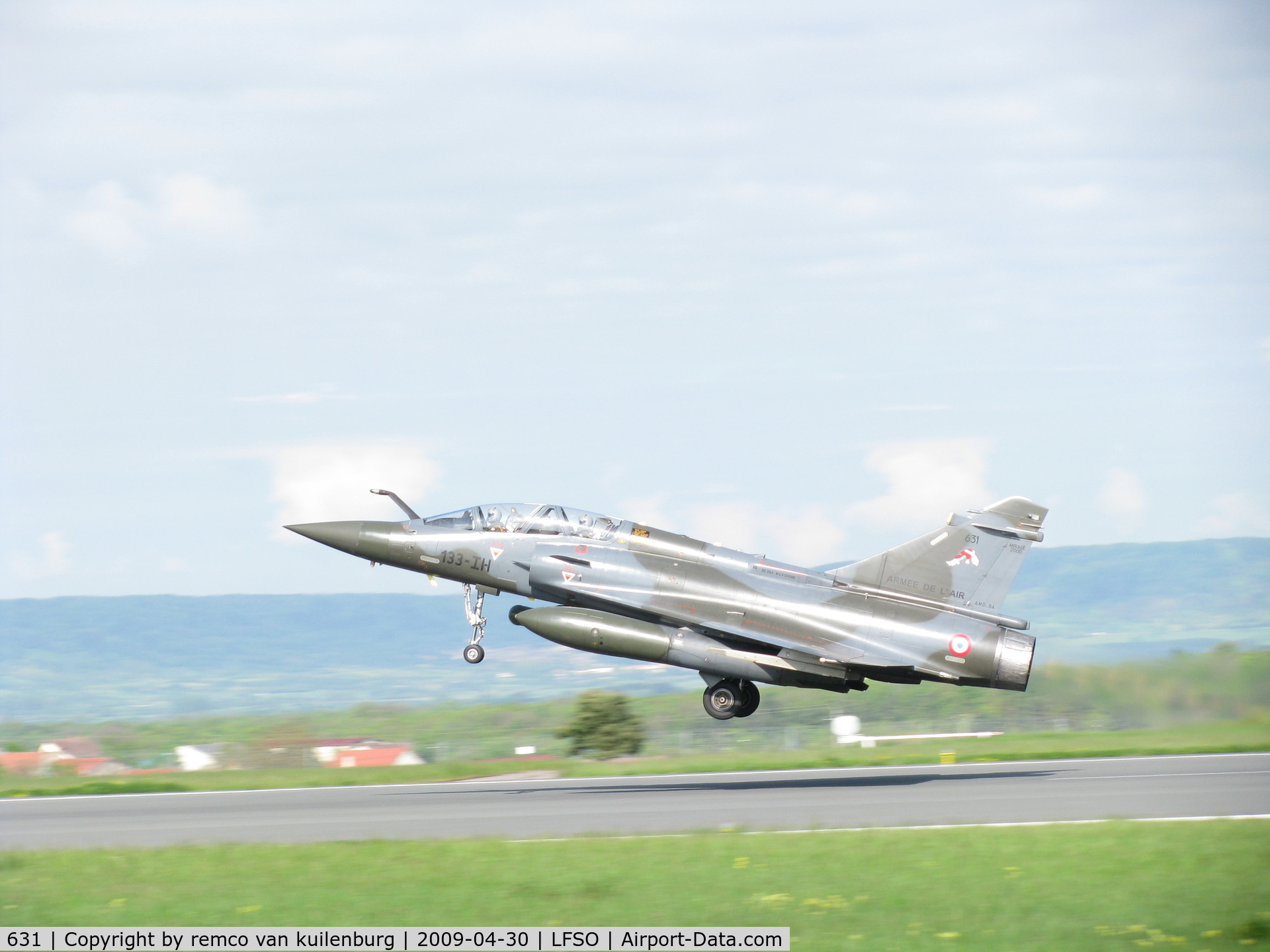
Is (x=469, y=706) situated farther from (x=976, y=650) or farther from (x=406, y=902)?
(x=406, y=902)

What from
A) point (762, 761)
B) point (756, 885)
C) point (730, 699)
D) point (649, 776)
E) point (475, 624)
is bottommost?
point (756, 885)

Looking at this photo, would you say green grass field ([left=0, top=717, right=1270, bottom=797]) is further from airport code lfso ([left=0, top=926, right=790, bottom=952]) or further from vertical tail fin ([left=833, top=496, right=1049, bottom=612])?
airport code lfso ([left=0, top=926, right=790, bottom=952])

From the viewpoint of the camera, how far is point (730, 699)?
23516 mm

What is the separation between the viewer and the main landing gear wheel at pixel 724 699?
2344cm

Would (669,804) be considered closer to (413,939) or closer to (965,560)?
(965,560)

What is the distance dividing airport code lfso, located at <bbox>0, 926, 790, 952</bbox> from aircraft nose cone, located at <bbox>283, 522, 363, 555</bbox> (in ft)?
45.5

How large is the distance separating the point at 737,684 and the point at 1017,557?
6.02 metres

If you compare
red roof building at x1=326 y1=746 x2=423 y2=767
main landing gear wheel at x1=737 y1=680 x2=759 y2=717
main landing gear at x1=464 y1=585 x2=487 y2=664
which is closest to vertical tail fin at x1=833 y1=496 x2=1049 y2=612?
main landing gear wheel at x1=737 y1=680 x2=759 y2=717

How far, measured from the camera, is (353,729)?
71750 millimetres

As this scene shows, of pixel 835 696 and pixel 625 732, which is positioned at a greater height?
pixel 835 696

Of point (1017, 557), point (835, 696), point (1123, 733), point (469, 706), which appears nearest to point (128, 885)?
point (1017, 557)

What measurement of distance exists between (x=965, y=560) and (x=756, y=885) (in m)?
12.8

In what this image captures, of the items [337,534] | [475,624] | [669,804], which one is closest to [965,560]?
[669,804]

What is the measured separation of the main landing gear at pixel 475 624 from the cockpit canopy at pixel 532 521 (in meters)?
1.30
